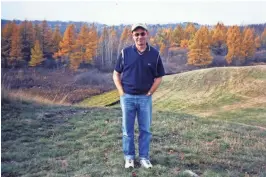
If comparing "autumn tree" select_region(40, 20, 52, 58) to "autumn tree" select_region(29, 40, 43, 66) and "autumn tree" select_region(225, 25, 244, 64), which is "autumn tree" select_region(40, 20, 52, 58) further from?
"autumn tree" select_region(225, 25, 244, 64)

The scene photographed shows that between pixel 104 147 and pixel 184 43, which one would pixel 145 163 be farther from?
pixel 184 43

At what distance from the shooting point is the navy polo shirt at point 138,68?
4.66 meters

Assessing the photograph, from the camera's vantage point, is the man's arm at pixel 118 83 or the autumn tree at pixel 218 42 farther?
the autumn tree at pixel 218 42

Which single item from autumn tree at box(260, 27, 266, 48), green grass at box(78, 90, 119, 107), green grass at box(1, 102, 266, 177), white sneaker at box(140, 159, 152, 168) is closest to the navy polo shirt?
white sneaker at box(140, 159, 152, 168)

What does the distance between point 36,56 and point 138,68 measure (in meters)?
45.5

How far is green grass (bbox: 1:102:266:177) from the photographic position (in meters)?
5.16

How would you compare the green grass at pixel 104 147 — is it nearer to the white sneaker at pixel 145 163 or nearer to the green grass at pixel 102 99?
the white sneaker at pixel 145 163

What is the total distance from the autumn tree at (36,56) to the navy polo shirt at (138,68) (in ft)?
147

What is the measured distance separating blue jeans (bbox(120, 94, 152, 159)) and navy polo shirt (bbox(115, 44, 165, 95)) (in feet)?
0.40

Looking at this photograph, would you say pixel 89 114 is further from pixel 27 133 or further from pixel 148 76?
pixel 148 76

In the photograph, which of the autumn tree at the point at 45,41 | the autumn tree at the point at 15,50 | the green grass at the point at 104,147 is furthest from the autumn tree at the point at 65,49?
the green grass at the point at 104,147

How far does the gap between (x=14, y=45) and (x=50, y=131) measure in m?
41.3

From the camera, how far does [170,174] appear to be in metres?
4.75

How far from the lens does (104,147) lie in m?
6.43
